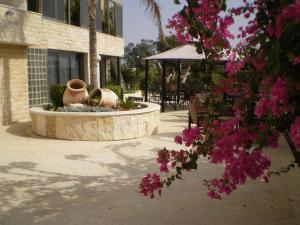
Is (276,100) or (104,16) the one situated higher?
(104,16)

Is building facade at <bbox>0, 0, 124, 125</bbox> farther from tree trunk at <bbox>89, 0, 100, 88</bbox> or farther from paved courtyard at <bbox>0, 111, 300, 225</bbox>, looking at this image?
paved courtyard at <bbox>0, 111, 300, 225</bbox>

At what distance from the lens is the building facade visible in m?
11.6

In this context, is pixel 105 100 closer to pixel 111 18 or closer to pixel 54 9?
pixel 54 9

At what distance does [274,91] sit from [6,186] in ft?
15.0

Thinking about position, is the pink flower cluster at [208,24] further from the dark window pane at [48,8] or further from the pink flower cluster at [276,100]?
the dark window pane at [48,8]

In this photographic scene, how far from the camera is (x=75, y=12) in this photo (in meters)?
17.4

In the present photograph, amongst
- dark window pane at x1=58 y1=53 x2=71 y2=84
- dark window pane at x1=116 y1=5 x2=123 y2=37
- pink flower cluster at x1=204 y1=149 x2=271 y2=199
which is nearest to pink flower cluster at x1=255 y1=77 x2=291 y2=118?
pink flower cluster at x1=204 y1=149 x2=271 y2=199

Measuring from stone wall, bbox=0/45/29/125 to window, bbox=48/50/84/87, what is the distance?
2.33m

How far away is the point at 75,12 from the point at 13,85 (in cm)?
627

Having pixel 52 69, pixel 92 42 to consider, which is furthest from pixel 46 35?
pixel 92 42

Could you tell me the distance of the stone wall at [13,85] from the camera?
1178 cm

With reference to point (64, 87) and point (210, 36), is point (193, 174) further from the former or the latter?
point (64, 87)

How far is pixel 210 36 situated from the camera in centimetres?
278

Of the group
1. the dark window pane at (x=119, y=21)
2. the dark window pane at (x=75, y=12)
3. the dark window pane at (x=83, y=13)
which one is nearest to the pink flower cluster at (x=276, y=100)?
the dark window pane at (x=75, y=12)
